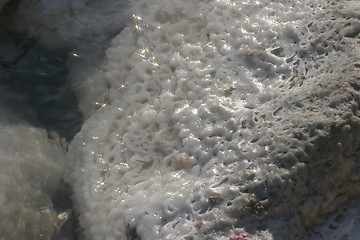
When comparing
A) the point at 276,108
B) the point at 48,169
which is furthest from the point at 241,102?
the point at 48,169

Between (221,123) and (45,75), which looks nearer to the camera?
(221,123)

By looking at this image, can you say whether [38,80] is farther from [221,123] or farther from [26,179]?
[221,123]

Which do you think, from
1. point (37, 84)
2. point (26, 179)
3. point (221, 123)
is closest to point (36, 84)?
point (37, 84)

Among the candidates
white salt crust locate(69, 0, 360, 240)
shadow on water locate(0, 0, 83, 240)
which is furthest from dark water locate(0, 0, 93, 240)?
white salt crust locate(69, 0, 360, 240)

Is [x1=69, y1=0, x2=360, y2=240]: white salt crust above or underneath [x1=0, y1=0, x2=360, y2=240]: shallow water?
above

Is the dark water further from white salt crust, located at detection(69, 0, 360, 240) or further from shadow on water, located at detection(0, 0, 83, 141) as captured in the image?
white salt crust, located at detection(69, 0, 360, 240)

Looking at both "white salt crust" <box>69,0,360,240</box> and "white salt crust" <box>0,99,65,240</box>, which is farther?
"white salt crust" <box>0,99,65,240</box>

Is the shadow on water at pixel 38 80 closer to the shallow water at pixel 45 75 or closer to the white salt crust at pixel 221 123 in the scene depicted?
the shallow water at pixel 45 75
